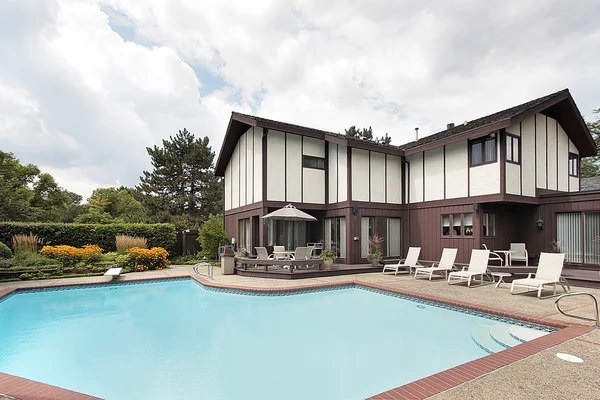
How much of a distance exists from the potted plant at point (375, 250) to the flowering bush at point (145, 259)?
368 inches

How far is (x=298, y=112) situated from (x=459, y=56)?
11.4m

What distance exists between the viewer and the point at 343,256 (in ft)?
46.9

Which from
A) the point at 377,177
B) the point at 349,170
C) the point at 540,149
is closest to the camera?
the point at 540,149

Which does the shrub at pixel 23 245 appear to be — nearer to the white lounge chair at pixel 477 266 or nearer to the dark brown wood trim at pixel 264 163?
the dark brown wood trim at pixel 264 163

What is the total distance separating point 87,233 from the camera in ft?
52.8

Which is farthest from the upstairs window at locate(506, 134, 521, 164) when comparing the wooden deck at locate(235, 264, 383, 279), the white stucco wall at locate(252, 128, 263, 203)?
the white stucco wall at locate(252, 128, 263, 203)

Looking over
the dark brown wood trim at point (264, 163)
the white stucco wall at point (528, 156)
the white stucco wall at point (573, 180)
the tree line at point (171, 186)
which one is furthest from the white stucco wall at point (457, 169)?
the tree line at point (171, 186)

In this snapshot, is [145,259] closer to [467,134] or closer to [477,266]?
[477,266]

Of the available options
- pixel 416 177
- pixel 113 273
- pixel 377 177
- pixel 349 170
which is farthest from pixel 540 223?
pixel 113 273

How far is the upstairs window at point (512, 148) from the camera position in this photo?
11789 millimetres

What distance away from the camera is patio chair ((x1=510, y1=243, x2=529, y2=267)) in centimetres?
1209

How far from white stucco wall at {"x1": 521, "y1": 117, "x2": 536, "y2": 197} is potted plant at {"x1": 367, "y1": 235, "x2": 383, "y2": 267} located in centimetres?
564

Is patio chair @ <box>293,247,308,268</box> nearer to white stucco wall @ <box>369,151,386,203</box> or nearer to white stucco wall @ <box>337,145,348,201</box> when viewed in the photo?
white stucco wall @ <box>337,145,348,201</box>

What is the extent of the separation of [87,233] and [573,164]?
913 inches
